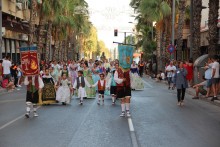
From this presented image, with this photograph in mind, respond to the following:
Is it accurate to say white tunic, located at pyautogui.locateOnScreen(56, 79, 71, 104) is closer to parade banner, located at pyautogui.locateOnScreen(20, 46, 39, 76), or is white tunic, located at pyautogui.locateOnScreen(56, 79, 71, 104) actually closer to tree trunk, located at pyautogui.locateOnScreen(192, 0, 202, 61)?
parade banner, located at pyautogui.locateOnScreen(20, 46, 39, 76)

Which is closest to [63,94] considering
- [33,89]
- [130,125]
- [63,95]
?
[63,95]

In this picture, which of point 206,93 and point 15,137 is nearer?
point 15,137

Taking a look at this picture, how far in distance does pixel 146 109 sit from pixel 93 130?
5.75 meters

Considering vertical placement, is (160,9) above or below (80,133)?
above

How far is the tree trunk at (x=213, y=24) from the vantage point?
79.7 feet

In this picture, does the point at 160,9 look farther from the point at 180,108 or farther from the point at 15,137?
the point at 15,137

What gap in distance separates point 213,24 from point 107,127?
1381cm

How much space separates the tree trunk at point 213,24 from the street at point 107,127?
717 cm

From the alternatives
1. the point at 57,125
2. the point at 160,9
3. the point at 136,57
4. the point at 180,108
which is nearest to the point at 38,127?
the point at 57,125

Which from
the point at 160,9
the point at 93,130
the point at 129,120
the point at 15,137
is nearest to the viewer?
the point at 15,137

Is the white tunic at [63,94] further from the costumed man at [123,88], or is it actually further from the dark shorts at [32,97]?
the costumed man at [123,88]

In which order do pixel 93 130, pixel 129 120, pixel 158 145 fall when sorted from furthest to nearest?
pixel 129 120, pixel 93 130, pixel 158 145

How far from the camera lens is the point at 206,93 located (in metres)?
23.1

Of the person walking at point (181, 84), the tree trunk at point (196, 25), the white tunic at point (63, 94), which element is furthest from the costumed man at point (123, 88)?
the tree trunk at point (196, 25)
